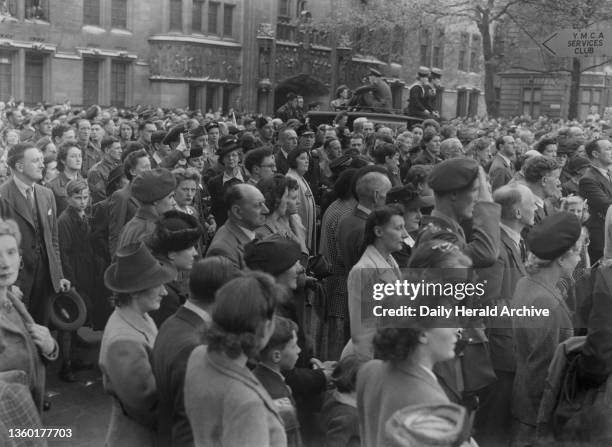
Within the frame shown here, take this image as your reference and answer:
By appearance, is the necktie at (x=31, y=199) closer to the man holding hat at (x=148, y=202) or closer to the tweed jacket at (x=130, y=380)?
the man holding hat at (x=148, y=202)

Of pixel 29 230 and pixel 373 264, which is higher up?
pixel 373 264

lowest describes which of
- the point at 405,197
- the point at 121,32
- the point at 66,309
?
the point at 66,309

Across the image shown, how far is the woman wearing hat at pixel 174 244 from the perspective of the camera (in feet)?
15.2

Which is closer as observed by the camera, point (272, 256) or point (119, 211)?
point (272, 256)

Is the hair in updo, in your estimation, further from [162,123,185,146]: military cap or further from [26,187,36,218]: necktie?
[162,123,185,146]: military cap

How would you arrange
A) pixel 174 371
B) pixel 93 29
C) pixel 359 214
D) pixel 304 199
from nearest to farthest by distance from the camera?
1. pixel 174 371
2. pixel 359 214
3. pixel 304 199
4. pixel 93 29

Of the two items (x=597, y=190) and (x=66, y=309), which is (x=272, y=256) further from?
(x=597, y=190)

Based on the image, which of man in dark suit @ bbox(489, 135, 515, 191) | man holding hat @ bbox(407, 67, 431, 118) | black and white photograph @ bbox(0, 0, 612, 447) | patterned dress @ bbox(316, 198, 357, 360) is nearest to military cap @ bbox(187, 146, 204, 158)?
black and white photograph @ bbox(0, 0, 612, 447)

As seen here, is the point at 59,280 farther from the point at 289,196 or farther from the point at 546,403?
the point at 546,403

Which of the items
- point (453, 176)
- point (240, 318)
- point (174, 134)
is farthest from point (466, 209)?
point (174, 134)

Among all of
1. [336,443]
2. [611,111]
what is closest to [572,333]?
[336,443]

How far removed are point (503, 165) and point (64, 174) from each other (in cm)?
523

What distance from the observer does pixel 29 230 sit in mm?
6980

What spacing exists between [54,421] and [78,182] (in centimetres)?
229
